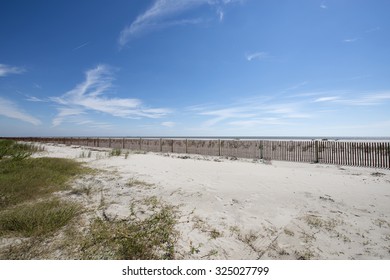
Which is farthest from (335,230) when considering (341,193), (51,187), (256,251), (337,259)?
(51,187)

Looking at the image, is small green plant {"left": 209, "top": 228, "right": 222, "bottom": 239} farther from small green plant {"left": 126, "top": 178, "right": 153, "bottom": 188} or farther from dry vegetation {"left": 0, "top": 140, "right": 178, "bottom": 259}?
small green plant {"left": 126, "top": 178, "right": 153, "bottom": 188}

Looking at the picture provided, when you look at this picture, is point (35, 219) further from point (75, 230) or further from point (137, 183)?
point (137, 183)

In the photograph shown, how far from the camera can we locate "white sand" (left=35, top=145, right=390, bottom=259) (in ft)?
9.59

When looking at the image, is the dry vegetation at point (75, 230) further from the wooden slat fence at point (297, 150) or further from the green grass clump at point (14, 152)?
the wooden slat fence at point (297, 150)

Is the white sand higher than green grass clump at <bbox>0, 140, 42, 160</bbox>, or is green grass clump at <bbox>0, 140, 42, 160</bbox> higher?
green grass clump at <bbox>0, 140, 42, 160</bbox>

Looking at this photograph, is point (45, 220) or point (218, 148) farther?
point (218, 148)

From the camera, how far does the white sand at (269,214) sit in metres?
2.92

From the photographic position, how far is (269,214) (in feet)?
13.6

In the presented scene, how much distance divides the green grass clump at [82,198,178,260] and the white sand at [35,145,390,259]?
0.75 ft

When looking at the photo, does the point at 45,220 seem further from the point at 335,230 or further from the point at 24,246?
the point at 335,230

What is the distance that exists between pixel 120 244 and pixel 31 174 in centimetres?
603

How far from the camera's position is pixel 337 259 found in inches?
107

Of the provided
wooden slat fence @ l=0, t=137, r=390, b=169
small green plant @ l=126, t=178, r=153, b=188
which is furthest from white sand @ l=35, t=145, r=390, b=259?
wooden slat fence @ l=0, t=137, r=390, b=169

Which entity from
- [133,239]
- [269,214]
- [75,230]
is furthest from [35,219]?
[269,214]
